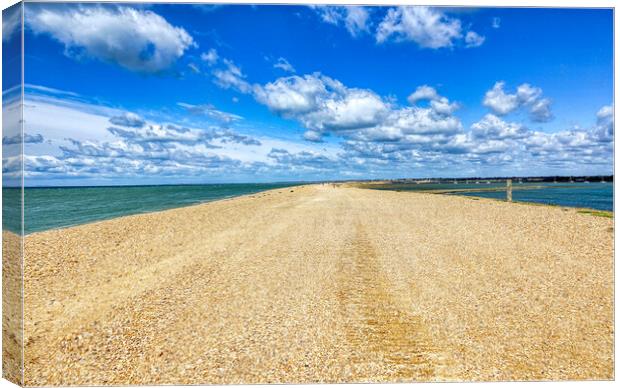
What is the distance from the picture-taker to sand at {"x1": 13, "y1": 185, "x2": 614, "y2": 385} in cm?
462

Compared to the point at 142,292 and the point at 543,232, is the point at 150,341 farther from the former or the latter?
the point at 543,232

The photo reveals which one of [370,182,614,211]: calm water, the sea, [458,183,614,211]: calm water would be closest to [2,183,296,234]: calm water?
the sea

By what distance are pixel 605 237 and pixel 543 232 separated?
189cm

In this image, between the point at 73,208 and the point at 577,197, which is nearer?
the point at 73,208

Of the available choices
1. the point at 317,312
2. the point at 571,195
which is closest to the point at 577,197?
the point at 571,195

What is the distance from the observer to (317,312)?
6.04 m

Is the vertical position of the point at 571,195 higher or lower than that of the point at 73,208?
higher

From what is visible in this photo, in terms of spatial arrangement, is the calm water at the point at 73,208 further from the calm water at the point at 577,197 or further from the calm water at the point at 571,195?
the calm water at the point at 577,197

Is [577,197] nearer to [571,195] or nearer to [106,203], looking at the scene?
[571,195]

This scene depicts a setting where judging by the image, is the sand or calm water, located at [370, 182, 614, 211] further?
calm water, located at [370, 182, 614, 211]

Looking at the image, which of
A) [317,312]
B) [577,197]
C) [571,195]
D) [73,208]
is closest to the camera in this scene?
[317,312]

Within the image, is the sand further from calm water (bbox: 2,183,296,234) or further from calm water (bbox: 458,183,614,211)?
calm water (bbox: 458,183,614,211)

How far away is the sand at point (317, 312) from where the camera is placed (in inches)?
182

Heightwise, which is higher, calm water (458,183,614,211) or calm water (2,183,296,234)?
calm water (458,183,614,211)
